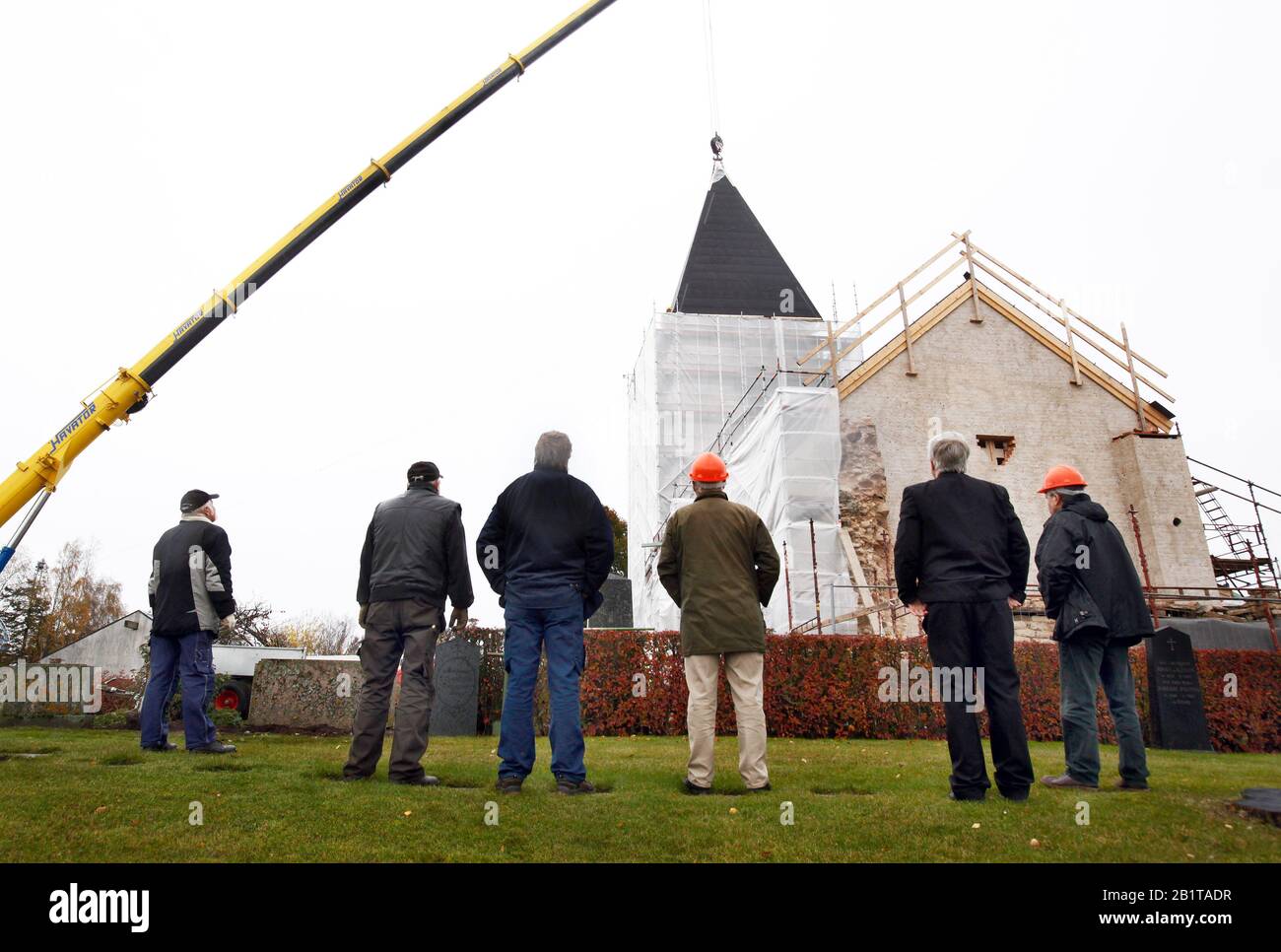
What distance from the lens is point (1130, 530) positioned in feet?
64.2

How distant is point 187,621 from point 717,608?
417cm

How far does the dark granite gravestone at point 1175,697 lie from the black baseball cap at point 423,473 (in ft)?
24.4

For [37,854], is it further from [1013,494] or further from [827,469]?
[1013,494]

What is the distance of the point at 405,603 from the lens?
5.25 metres

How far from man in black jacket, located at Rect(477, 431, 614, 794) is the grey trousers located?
0.55 metres

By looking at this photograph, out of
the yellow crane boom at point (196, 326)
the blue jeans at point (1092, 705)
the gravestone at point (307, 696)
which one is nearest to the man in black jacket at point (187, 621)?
the yellow crane boom at point (196, 326)

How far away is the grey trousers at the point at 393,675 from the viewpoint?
5.02 meters

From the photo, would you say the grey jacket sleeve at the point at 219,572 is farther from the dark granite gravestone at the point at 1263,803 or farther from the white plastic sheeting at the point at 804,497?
the white plastic sheeting at the point at 804,497

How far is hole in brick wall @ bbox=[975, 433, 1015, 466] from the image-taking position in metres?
19.8

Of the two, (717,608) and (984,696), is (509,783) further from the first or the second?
(984,696)

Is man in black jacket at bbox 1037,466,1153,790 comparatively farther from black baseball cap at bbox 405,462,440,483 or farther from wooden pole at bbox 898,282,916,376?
wooden pole at bbox 898,282,916,376

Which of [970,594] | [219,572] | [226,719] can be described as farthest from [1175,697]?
[226,719]

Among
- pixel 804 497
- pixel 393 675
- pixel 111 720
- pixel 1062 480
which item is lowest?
pixel 111 720
